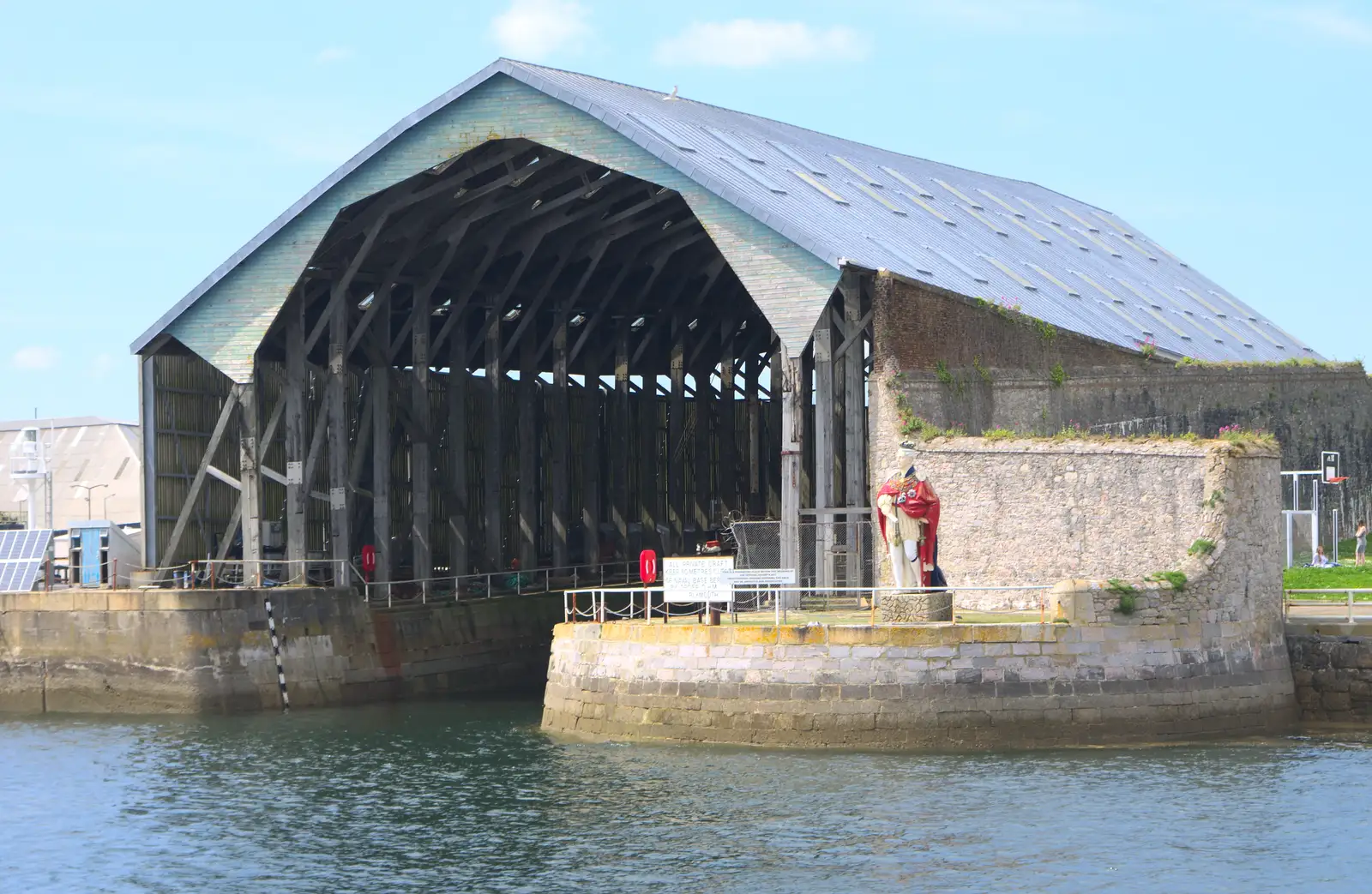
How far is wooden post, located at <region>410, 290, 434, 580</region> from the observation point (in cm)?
5294

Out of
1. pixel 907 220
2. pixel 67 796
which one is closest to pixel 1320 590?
pixel 907 220

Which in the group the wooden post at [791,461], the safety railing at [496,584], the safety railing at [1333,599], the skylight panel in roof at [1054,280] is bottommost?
the safety railing at [1333,599]

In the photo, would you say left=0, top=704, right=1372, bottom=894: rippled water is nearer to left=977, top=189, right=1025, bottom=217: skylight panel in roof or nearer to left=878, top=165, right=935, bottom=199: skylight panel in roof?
left=878, top=165, right=935, bottom=199: skylight panel in roof

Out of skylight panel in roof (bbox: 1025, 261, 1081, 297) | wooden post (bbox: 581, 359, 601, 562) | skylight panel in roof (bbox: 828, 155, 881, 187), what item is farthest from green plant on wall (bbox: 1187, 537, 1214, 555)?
wooden post (bbox: 581, 359, 601, 562)

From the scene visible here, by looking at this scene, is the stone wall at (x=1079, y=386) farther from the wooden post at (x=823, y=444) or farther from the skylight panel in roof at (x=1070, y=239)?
the skylight panel in roof at (x=1070, y=239)

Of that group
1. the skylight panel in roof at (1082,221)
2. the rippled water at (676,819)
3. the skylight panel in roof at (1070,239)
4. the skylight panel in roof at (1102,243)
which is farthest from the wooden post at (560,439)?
the skylight panel in roof at (1082,221)

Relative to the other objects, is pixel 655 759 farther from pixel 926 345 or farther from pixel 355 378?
pixel 355 378

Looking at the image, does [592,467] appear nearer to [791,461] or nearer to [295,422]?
[295,422]

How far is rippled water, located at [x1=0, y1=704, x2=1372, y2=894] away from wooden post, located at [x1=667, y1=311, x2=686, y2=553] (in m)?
25.7

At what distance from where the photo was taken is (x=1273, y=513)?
3944 centimetres

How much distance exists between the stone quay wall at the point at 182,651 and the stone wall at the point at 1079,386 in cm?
1400

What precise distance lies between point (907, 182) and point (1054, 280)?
6368 millimetres

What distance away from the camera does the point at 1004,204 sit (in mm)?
70125

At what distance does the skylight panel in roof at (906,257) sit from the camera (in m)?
47.1
